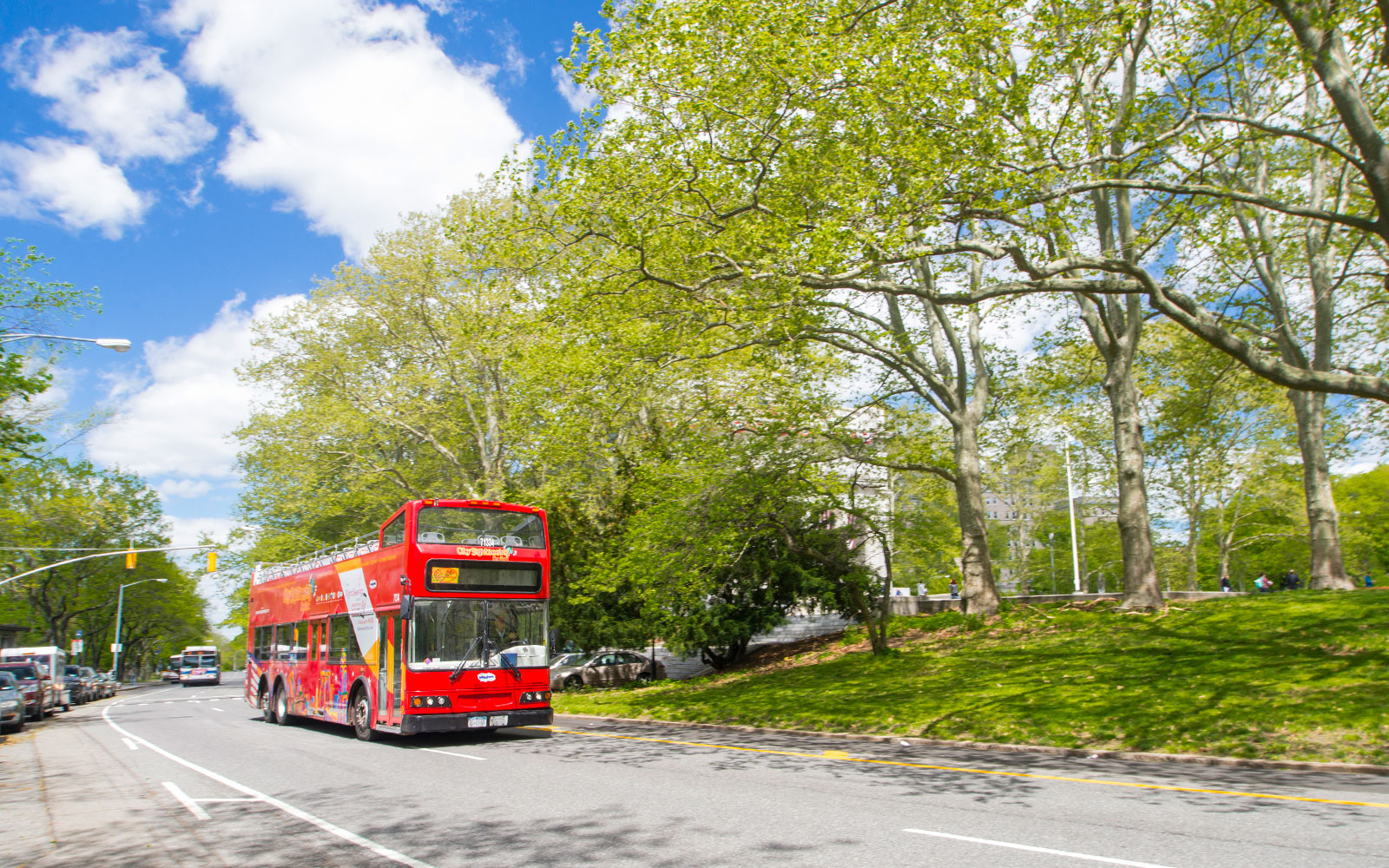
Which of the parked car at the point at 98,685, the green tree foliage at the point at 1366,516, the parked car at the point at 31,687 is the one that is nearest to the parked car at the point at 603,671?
the parked car at the point at 31,687

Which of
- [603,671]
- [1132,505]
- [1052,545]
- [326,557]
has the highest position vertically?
[1052,545]

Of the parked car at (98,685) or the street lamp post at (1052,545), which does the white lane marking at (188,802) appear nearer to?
the parked car at (98,685)

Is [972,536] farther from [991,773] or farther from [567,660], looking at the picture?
[991,773]

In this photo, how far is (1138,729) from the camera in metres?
12.6

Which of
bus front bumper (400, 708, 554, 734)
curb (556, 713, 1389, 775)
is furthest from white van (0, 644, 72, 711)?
curb (556, 713, 1389, 775)

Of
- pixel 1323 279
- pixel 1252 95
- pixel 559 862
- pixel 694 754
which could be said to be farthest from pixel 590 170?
pixel 1323 279

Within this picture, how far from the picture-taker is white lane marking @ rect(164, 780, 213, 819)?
9.51m

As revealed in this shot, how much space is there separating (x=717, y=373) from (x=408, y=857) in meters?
18.4

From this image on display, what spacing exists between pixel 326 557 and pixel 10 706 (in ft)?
35.9

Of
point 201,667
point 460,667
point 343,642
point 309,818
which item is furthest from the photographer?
point 201,667

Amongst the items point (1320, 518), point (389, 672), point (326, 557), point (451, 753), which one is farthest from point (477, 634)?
point (1320, 518)

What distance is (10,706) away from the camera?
23.4 m

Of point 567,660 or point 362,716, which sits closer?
point 362,716

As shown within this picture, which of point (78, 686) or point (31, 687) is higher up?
point (31, 687)
